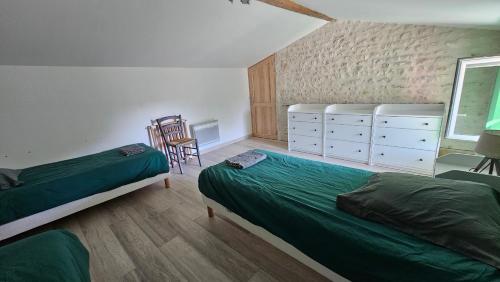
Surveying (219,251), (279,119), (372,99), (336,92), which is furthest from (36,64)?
(372,99)

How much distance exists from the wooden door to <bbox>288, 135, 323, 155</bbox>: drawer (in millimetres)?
897

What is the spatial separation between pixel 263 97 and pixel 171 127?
2365mm

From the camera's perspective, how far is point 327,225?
127cm

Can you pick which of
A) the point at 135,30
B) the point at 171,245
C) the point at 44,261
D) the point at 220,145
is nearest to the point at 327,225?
the point at 171,245

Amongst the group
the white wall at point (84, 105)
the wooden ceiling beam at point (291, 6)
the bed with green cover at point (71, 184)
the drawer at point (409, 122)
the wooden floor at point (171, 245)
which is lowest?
the wooden floor at point (171, 245)

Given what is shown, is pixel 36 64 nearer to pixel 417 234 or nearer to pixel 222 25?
pixel 222 25

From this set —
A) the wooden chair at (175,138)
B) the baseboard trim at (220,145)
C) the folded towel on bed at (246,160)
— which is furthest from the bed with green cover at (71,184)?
the baseboard trim at (220,145)

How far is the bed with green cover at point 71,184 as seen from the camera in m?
2.03

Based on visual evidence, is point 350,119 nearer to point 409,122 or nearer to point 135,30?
point 409,122

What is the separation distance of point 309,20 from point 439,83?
2.14 meters

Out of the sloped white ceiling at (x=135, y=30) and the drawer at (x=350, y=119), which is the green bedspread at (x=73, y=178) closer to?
the sloped white ceiling at (x=135, y=30)

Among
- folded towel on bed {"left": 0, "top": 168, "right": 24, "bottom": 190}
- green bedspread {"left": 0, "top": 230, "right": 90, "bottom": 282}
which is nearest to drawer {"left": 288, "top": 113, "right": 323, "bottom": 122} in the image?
green bedspread {"left": 0, "top": 230, "right": 90, "bottom": 282}

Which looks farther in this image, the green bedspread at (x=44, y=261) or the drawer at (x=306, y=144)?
the drawer at (x=306, y=144)

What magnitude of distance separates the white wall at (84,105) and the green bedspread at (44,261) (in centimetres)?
215
